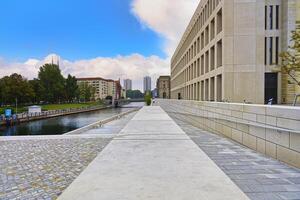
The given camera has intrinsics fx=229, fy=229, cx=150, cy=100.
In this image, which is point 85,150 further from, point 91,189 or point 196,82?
point 196,82

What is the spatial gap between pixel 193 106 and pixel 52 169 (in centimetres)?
1162

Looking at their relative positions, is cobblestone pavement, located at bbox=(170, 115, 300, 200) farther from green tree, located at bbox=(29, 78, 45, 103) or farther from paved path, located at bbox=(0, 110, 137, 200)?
green tree, located at bbox=(29, 78, 45, 103)

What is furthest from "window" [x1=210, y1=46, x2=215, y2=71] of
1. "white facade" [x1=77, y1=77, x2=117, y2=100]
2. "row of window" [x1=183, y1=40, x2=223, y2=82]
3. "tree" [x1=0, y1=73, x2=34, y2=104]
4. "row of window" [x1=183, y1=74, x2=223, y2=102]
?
"white facade" [x1=77, y1=77, x2=117, y2=100]

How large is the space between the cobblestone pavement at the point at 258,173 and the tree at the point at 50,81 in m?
80.5

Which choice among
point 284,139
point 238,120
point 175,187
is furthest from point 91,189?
point 238,120

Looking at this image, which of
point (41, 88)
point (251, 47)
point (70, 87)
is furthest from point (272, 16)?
point (70, 87)

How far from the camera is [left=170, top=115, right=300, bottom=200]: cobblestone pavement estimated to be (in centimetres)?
391

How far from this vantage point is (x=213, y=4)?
3061cm

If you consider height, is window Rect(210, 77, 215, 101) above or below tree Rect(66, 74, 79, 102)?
below

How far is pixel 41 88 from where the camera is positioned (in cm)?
7575

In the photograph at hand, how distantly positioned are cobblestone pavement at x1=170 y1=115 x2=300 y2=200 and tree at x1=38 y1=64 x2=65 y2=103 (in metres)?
80.5

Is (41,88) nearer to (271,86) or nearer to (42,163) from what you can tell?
(271,86)

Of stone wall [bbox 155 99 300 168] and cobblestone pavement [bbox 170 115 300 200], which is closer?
cobblestone pavement [bbox 170 115 300 200]

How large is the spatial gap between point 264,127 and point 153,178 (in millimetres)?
3918
